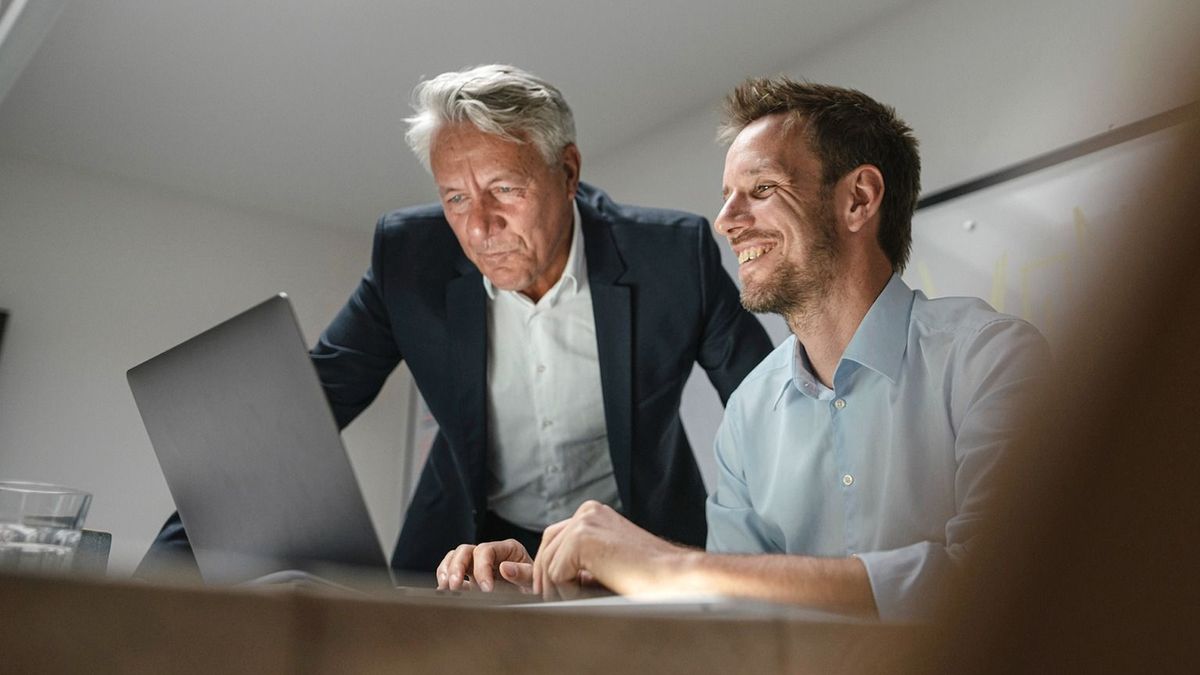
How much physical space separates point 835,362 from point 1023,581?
3.93ft

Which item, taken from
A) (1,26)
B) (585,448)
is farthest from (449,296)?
(1,26)

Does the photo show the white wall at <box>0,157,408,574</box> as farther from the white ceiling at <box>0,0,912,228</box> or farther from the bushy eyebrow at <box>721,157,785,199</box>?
the bushy eyebrow at <box>721,157,785,199</box>

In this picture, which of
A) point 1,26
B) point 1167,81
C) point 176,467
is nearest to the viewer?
point 1167,81

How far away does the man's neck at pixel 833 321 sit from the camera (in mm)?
1330

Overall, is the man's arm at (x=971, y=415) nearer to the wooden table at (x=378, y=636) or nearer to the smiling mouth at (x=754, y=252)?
the smiling mouth at (x=754, y=252)

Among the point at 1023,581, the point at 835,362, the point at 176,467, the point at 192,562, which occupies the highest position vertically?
the point at 1023,581

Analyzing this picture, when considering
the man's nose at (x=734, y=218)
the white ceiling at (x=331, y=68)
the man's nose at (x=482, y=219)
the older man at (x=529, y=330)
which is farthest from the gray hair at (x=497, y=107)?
the white ceiling at (x=331, y=68)

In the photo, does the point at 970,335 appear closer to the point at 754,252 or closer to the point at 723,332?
the point at 754,252

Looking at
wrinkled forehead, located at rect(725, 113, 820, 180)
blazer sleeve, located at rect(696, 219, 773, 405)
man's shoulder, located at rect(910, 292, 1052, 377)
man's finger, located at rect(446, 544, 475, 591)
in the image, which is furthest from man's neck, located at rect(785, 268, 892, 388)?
man's finger, located at rect(446, 544, 475, 591)

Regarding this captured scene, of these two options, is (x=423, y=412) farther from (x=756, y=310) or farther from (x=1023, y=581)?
(x=1023, y=581)

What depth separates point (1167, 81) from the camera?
0.13 metres

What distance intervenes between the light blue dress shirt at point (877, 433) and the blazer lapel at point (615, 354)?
0.35 m

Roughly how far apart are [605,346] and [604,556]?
0.98 m

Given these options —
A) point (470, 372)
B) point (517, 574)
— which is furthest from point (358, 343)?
point (517, 574)
